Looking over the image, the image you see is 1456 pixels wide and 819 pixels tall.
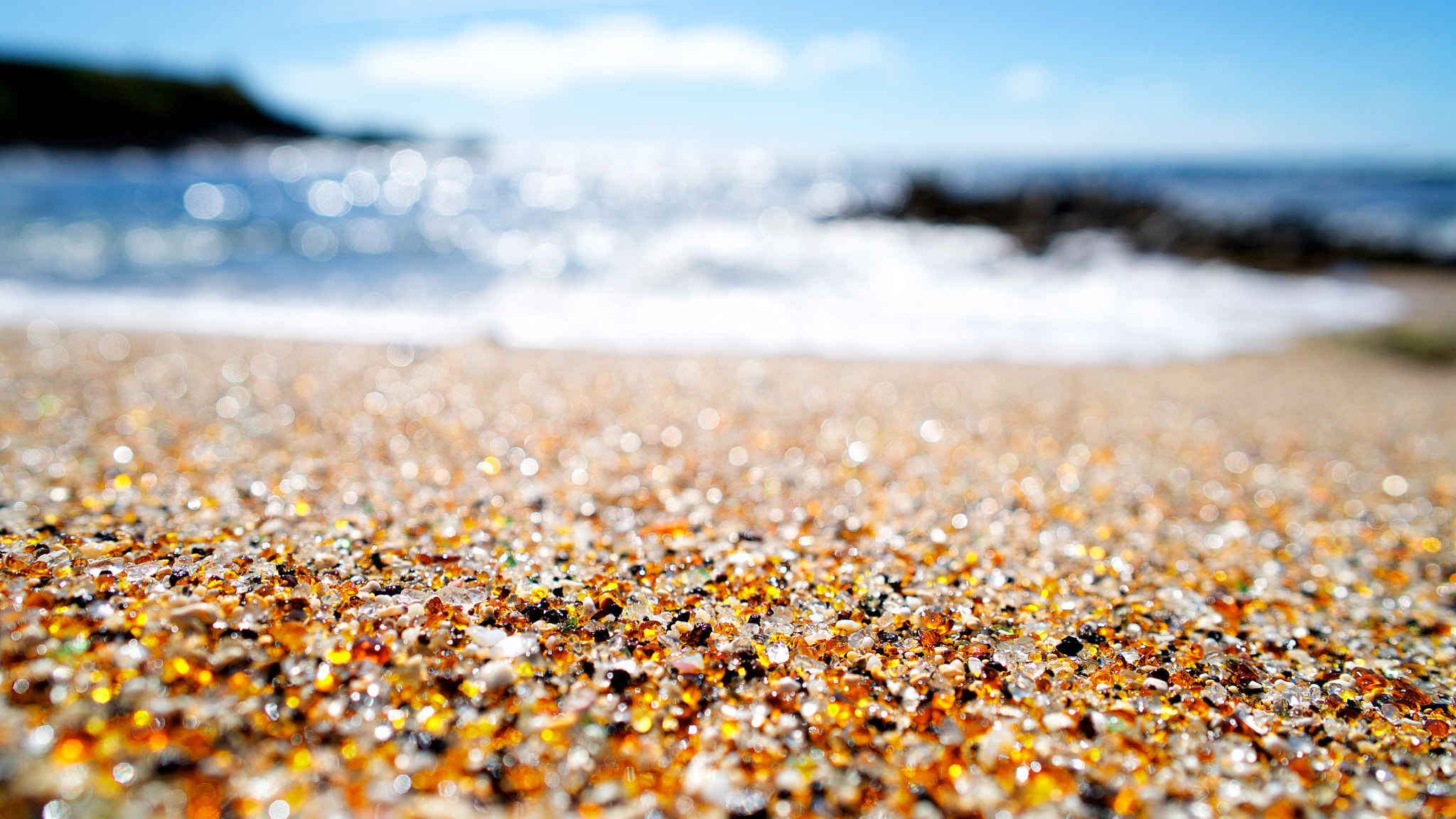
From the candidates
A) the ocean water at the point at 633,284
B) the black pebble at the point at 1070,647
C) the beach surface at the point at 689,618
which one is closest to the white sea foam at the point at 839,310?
the ocean water at the point at 633,284

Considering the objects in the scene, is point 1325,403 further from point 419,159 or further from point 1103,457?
point 419,159

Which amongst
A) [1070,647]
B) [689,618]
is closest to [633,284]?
[689,618]

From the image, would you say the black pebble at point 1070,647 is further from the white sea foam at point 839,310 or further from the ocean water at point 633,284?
the ocean water at point 633,284

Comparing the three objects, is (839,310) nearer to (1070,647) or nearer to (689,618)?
(1070,647)

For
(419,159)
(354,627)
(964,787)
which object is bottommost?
(964,787)

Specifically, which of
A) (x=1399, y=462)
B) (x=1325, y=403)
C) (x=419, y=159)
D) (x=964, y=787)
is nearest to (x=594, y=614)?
(x=964, y=787)

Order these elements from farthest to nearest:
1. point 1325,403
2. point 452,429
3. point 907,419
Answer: point 1325,403, point 907,419, point 452,429
